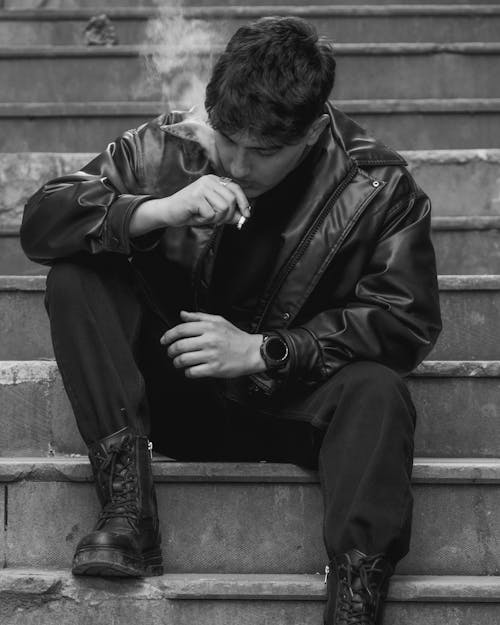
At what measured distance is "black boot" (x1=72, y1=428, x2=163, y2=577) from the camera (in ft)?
8.48

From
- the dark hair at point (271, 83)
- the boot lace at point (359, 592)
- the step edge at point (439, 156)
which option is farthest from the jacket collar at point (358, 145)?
the step edge at point (439, 156)

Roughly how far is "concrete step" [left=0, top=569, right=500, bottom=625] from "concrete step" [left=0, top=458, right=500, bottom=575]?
120mm

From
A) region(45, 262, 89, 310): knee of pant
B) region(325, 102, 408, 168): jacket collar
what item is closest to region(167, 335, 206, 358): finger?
region(45, 262, 89, 310): knee of pant

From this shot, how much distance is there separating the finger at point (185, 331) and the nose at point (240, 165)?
35 cm

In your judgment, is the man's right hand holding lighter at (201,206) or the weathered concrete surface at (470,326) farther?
the weathered concrete surface at (470,326)

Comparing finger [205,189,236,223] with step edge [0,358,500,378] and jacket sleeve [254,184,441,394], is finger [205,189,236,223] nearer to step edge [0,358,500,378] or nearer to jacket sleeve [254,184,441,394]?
jacket sleeve [254,184,441,394]

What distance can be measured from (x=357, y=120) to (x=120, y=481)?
2.54m

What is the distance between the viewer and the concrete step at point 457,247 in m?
4.04

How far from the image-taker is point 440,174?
4398 mm

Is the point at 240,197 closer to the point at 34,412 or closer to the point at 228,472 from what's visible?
the point at 228,472

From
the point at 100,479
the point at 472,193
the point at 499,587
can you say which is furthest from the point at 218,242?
the point at 472,193

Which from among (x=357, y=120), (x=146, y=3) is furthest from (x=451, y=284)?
(x=146, y=3)

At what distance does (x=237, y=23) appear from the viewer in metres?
5.50

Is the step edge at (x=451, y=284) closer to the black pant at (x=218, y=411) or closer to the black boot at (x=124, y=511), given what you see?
the black pant at (x=218, y=411)
